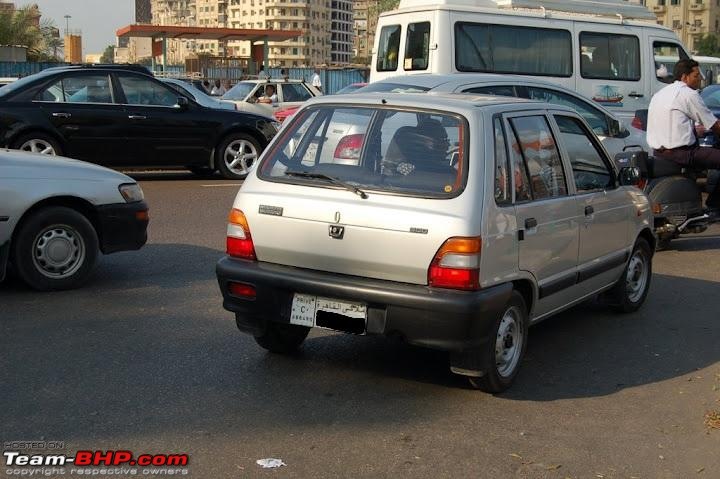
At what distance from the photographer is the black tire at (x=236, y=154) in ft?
50.2

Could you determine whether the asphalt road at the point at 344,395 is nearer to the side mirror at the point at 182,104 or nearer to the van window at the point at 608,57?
the side mirror at the point at 182,104

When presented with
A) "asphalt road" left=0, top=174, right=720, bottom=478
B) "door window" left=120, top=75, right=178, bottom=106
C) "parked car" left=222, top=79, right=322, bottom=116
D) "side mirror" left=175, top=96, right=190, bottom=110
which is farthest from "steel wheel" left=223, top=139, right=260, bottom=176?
"parked car" left=222, top=79, right=322, bottom=116

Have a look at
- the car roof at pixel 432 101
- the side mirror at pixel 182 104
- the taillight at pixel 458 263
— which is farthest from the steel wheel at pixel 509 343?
the side mirror at pixel 182 104

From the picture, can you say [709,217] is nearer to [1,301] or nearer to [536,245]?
Answer: [536,245]

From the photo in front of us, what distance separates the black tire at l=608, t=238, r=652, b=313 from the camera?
7.40 meters

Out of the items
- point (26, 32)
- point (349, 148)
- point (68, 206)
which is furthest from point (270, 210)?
point (26, 32)

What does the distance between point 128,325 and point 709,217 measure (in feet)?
21.0

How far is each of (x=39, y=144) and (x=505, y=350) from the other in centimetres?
997

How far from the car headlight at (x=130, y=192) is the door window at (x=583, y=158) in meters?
3.61

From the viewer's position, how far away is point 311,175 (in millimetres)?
5664

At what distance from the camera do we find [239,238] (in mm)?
5758

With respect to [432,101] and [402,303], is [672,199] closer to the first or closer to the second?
[432,101]

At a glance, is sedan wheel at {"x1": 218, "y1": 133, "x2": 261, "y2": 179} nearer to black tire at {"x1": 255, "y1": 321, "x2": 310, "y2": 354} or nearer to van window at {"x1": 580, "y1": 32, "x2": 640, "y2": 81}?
van window at {"x1": 580, "y1": 32, "x2": 640, "y2": 81}

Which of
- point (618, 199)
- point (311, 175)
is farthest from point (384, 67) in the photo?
point (311, 175)
